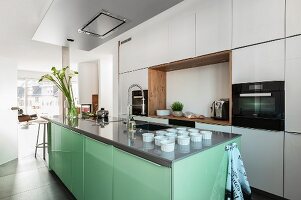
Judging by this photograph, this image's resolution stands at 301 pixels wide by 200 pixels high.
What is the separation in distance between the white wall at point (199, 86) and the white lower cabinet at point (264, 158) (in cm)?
91

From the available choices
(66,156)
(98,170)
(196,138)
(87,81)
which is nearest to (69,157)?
(66,156)

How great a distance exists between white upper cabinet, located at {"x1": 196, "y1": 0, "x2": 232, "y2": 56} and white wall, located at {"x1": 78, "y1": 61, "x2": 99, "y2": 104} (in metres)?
5.05

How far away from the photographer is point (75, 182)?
1916 mm

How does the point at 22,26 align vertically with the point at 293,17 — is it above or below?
above

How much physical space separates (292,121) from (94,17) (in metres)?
2.35

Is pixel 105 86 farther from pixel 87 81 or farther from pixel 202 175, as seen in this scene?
pixel 202 175

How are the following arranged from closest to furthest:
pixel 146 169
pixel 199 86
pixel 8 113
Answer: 1. pixel 146 169
2. pixel 199 86
3. pixel 8 113

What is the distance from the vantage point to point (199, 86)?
3.25 metres

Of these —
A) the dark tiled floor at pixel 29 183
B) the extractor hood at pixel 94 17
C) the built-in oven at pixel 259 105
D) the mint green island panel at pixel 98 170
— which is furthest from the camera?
the dark tiled floor at pixel 29 183

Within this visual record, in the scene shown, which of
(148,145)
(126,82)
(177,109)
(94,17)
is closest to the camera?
(148,145)

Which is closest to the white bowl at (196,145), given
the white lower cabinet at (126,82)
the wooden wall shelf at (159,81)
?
the wooden wall shelf at (159,81)

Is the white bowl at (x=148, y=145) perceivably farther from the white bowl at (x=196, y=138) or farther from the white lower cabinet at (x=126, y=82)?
the white lower cabinet at (x=126, y=82)

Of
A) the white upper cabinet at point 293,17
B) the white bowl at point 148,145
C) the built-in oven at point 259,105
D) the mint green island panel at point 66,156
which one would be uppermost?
the white upper cabinet at point 293,17

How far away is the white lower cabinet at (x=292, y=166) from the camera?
180cm
